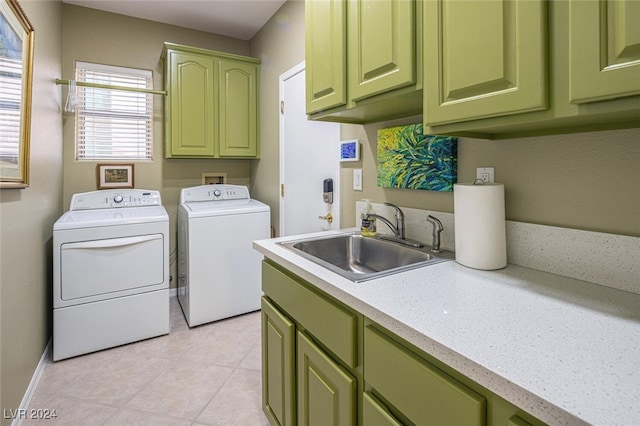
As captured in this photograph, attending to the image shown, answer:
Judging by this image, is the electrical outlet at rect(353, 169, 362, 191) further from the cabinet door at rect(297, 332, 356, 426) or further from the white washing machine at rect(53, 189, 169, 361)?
the white washing machine at rect(53, 189, 169, 361)

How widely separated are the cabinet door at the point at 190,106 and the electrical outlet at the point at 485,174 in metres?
2.49

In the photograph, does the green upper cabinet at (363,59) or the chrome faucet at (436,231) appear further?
the chrome faucet at (436,231)

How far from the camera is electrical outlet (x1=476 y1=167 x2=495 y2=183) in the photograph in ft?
4.06

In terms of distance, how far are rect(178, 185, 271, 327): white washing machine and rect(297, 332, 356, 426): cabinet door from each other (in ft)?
5.49

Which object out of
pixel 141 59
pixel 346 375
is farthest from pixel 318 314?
pixel 141 59

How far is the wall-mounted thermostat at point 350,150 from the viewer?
1918 mm

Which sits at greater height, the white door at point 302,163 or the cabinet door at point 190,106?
the cabinet door at point 190,106

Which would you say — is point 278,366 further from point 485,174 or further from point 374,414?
point 485,174

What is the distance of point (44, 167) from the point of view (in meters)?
2.12

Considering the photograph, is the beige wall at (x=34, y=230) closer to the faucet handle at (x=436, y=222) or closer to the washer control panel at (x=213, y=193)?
the washer control panel at (x=213, y=193)

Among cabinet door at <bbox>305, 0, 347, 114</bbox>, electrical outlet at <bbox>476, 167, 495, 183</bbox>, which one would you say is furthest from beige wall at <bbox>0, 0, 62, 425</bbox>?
electrical outlet at <bbox>476, 167, 495, 183</bbox>

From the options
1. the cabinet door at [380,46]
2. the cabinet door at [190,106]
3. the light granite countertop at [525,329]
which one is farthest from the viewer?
the cabinet door at [190,106]

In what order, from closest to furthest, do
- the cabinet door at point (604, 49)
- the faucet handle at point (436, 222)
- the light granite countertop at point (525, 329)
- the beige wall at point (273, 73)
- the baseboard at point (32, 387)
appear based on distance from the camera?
Result: the light granite countertop at point (525, 329)
the cabinet door at point (604, 49)
the faucet handle at point (436, 222)
the baseboard at point (32, 387)
the beige wall at point (273, 73)

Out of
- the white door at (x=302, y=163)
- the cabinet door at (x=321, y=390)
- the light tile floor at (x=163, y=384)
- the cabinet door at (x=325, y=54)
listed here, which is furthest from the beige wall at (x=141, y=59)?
the cabinet door at (x=321, y=390)
